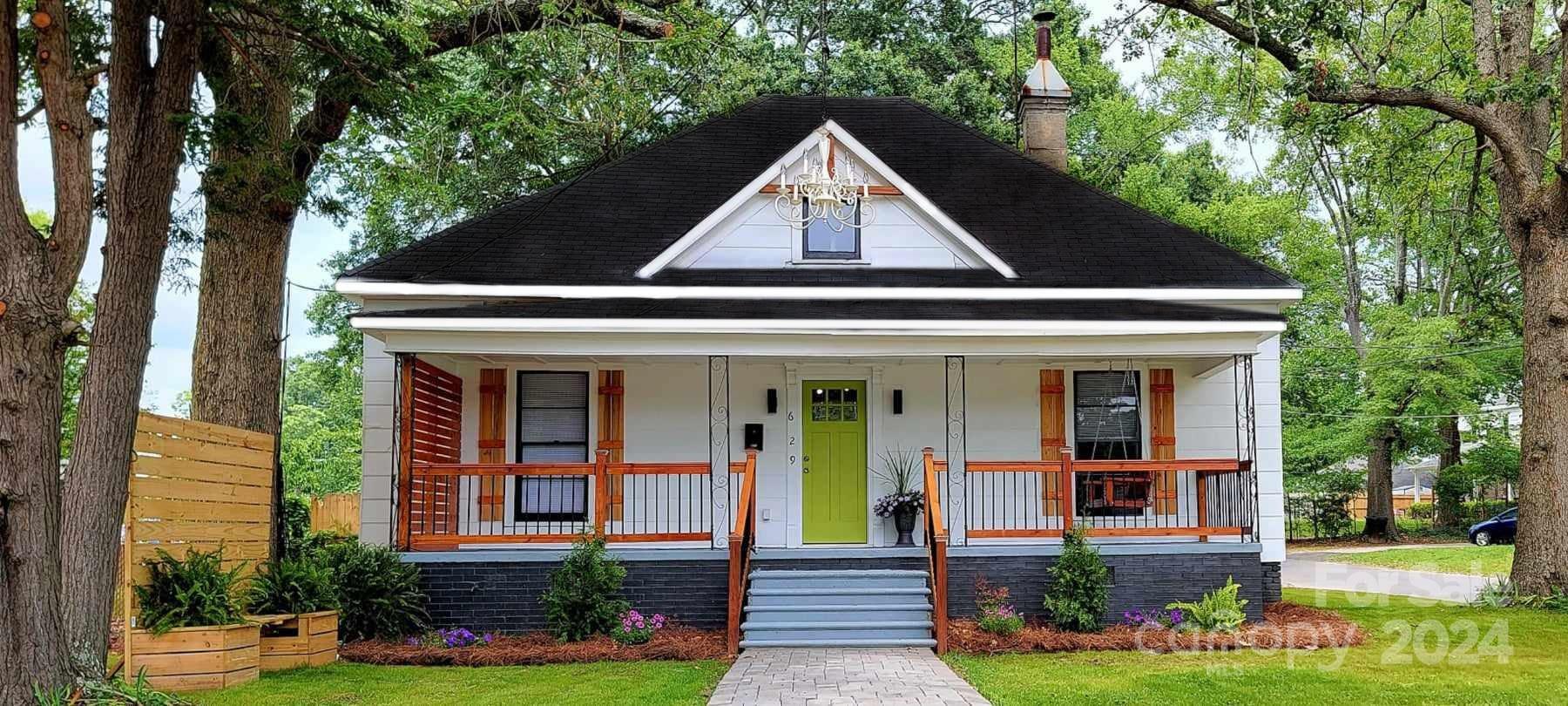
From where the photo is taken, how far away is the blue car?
2800 cm

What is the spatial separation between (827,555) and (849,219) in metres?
4.15

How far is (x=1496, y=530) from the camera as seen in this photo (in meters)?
28.2

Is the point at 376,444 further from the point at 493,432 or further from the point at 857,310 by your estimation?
the point at 857,310

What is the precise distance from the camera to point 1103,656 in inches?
409

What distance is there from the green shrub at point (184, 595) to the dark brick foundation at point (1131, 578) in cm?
628

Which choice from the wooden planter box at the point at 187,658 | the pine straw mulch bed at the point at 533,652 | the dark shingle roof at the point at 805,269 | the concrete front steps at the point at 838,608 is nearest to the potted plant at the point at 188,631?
the wooden planter box at the point at 187,658

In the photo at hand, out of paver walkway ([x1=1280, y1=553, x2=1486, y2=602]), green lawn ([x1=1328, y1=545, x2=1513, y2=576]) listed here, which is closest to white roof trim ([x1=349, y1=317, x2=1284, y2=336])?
paver walkway ([x1=1280, y1=553, x2=1486, y2=602])

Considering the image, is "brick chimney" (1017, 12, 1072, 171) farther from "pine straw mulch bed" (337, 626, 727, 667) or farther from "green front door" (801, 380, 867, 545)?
"pine straw mulch bed" (337, 626, 727, 667)

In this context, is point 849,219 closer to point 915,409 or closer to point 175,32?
point 915,409

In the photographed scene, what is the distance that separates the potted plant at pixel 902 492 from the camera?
43.5 feet

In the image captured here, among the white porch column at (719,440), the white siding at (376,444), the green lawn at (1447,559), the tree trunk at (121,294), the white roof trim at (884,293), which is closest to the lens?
the tree trunk at (121,294)

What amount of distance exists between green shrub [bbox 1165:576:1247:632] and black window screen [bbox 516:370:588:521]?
638cm

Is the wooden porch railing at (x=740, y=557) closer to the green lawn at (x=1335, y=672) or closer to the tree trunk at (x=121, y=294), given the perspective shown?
the green lawn at (x=1335, y=672)

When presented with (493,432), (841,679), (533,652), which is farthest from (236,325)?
(841,679)
